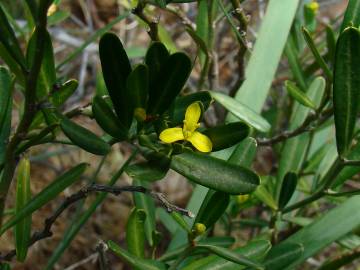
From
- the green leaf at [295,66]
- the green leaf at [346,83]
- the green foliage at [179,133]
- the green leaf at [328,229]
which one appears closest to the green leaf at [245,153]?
the green foliage at [179,133]

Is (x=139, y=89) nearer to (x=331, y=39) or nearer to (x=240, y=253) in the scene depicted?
(x=240, y=253)

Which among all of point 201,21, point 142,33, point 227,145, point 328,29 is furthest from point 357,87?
point 142,33

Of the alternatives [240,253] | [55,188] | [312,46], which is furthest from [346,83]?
[55,188]

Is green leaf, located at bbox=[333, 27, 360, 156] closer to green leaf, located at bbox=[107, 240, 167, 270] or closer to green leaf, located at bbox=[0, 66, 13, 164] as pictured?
green leaf, located at bbox=[107, 240, 167, 270]

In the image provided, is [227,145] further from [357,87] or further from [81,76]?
[81,76]

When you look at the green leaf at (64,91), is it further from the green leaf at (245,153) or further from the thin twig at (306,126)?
the thin twig at (306,126)

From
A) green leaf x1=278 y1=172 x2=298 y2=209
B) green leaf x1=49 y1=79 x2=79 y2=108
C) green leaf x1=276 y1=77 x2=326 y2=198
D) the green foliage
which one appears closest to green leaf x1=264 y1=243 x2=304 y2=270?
the green foliage
